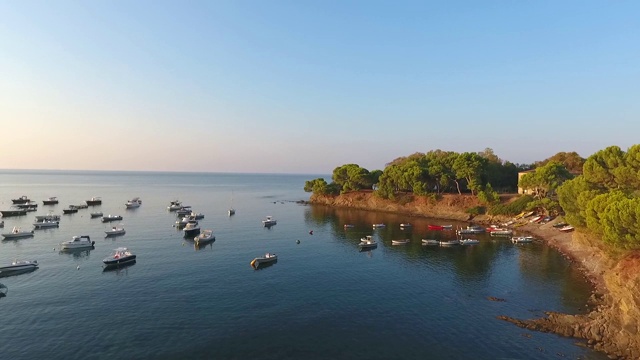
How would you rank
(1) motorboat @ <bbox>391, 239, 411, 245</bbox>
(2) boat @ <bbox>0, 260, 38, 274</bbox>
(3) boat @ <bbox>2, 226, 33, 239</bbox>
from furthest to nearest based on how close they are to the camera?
1. (3) boat @ <bbox>2, 226, 33, 239</bbox>
2. (1) motorboat @ <bbox>391, 239, 411, 245</bbox>
3. (2) boat @ <bbox>0, 260, 38, 274</bbox>

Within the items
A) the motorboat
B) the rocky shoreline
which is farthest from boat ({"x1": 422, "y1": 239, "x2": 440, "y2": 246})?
the rocky shoreline

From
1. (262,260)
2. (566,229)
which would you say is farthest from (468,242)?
(262,260)

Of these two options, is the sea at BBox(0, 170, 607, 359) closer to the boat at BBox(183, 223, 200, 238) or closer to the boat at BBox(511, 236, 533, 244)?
the boat at BBox(511, 236, 533, 244)

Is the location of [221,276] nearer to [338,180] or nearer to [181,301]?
[181,301]

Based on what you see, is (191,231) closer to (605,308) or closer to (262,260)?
(262,260)

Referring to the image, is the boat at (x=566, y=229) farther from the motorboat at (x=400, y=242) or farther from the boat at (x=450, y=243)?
the motorboat at (x=400, y=242)

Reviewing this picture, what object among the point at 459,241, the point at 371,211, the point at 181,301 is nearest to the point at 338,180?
the point at 371,211
